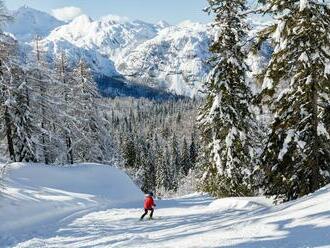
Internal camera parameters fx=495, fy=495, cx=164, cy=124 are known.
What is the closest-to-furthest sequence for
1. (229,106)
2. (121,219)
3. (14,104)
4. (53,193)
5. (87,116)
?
(121,219) < (53,193) < (229,106) < (14,104) < (87,116)

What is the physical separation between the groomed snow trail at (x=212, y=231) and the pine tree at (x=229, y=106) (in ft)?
31.5

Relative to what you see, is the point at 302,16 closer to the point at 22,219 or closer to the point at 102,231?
the point at 102,231

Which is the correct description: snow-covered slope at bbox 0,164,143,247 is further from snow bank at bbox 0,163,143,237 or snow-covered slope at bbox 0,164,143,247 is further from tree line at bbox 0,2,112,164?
tree line at bbox 0,2,112,164

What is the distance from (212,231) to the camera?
14430 millimetres

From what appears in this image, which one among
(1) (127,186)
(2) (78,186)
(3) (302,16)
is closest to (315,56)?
(3) (302,16)

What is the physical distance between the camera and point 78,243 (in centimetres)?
1603

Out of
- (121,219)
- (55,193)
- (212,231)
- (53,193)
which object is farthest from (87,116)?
(212,231)

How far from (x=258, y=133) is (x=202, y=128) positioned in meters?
3.67

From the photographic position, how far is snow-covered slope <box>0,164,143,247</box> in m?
21.4

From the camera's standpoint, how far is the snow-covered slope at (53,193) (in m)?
21.4

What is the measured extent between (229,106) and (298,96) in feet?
36.3

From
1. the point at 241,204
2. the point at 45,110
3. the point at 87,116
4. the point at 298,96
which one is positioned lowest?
the point at 241,204

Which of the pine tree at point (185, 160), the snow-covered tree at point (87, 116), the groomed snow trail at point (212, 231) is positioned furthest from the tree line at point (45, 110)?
the pine tree at point (185, 160)

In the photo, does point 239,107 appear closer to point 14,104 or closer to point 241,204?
point 241,204
